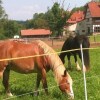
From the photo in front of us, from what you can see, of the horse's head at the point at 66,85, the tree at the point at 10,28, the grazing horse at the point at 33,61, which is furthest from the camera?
the tree at the point at 10,28

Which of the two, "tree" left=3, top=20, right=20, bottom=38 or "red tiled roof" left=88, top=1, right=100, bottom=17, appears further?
"tree" left=3, top=20, right=20, bottom=38

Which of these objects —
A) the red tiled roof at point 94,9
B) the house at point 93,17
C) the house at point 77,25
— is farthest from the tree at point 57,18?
the house at point 77,25

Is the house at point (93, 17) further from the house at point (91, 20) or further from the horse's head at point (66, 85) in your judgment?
the horse's head at point (66, 85)

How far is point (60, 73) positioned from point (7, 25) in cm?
6892

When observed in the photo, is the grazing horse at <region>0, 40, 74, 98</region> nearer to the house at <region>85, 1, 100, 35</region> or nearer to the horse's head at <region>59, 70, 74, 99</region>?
the horse's head at <region>59, 70, 74, 99</region>

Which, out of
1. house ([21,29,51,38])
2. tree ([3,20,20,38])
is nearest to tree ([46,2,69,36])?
tree ([3,20,20,38])

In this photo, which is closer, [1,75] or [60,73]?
[60,73]

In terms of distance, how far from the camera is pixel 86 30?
251ft

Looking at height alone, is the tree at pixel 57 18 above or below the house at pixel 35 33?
above

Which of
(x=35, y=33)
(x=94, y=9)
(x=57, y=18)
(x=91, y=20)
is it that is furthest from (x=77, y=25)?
(x=57, y=18)

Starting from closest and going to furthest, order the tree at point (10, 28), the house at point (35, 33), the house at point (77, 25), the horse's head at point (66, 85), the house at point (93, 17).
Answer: the horse's head at point (66, 85) < the house at point (93, 17) < the tree at point (10, 28) < the house at point (77, 25) < the house at point (35, 33)

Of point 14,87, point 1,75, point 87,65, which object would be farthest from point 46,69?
point 87,65

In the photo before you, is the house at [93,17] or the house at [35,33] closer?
the house at [93,17]

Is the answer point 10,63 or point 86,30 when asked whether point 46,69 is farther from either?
point 86,30
